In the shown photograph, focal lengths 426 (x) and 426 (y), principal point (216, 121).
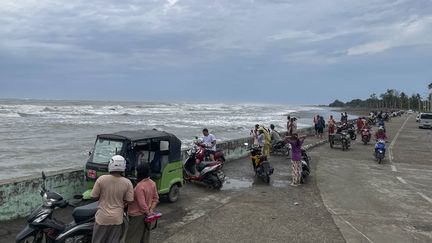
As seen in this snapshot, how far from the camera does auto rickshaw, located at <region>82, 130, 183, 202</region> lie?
8.10m

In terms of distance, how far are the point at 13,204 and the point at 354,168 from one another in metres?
10.8

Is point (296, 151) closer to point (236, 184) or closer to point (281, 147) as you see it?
point (236, 184)

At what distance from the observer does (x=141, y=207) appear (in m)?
5.30

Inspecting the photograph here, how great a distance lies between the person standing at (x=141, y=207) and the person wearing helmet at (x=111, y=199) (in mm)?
314

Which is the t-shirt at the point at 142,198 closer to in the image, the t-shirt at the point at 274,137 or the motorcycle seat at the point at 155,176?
the motorcycle seat at the point at 155,176

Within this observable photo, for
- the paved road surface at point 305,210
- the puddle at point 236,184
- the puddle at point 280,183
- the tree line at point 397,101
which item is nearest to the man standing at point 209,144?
the paved road surface at point 305,210

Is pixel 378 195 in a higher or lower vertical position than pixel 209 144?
lower

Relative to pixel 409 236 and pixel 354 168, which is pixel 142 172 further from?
pixel 354 168

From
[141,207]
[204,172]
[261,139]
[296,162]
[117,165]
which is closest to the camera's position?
[117,165]

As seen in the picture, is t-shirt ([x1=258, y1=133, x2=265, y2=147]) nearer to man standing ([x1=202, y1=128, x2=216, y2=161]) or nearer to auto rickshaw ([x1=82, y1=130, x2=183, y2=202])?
man standing ([x1=202, y1=128, x2=216, y2=161])

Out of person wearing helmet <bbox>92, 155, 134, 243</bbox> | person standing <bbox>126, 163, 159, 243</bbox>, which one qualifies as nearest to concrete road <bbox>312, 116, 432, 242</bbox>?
person standing <bbox>126, 163, 159, 243</bbox>

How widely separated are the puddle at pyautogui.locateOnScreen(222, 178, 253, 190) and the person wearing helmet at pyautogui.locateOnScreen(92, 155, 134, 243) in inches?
233

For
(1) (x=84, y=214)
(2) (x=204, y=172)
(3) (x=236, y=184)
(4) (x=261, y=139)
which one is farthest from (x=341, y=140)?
(1) (x=84, y=214)

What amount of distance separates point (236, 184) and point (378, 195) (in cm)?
353
